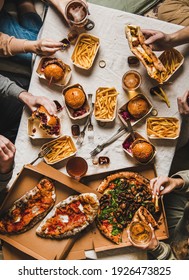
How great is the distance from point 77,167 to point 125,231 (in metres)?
0.57

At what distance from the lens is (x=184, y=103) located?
2.73m

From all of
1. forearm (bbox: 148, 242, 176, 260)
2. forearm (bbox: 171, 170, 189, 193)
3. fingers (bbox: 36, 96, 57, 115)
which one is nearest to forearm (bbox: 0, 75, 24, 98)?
fingers (bbox: 36, 96, 57, 115)

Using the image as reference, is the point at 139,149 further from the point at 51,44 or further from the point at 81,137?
the point at 51,44

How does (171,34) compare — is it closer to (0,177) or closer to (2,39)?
(2,39)

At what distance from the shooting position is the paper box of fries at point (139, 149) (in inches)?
107

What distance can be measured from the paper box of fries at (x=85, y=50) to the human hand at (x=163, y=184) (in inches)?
36.5

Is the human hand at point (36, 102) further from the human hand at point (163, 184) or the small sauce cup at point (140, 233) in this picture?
the small sauce cup at point (140, 233)

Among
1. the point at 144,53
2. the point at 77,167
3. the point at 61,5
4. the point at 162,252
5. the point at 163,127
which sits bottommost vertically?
the point at 162,252

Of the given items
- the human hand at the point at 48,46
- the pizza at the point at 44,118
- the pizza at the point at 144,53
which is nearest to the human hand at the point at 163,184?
the pizza at the point at 144,53

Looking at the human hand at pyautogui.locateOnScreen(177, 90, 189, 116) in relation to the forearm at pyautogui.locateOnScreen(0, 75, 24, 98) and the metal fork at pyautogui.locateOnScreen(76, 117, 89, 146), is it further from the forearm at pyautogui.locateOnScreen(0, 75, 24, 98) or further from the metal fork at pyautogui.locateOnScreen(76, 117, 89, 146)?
the forearm at pyautogui.locateOnScreen(0, 75, 24, 98)

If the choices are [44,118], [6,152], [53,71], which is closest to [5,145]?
[6,152]

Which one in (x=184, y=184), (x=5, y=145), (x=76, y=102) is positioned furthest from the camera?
(x=76, y=102)

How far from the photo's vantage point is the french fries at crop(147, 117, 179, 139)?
2777 millimetres
